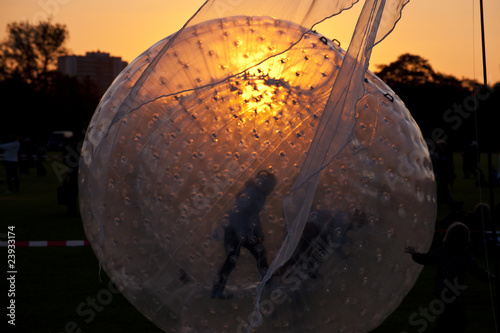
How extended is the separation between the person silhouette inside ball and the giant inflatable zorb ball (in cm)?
4

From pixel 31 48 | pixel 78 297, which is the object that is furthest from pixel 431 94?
pixel 78 297

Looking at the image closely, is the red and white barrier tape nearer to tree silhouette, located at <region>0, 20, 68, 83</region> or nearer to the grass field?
the grass field

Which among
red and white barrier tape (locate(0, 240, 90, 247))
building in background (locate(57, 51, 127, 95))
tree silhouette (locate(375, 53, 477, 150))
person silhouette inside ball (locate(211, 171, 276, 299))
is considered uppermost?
building in background (locate(57, 51, 127, 95))

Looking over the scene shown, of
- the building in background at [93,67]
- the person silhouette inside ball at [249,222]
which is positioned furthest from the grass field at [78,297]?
the building in background at [93,67]

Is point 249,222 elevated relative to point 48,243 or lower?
lower

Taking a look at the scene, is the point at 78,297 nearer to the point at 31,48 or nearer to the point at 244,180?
the point at 244,180

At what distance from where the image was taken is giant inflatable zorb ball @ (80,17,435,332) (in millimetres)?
3953

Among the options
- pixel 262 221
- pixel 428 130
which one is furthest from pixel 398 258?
pixel 428 130

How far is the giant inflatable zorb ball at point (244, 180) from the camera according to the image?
13.0 ft

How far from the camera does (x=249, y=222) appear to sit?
156 inches

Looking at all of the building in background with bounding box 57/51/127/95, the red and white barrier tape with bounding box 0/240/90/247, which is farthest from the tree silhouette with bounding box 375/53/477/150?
the building in background with bounding box 57/51/127/95

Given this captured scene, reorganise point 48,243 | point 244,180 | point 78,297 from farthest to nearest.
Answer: point 48,243 < point 78,297 < point 244,180

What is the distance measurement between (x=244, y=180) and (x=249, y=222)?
243 millimetres

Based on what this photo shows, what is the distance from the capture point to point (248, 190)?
12.9 ft
